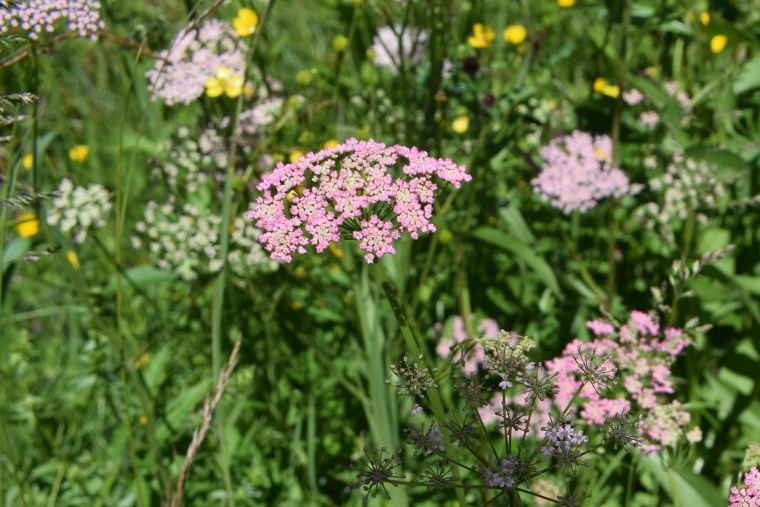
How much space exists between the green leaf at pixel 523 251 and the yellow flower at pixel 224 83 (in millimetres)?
853

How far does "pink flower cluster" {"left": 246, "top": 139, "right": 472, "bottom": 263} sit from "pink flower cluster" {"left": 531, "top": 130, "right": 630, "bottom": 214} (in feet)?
3.95

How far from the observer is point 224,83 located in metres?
2.38

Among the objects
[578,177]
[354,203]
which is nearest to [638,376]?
[354,203]

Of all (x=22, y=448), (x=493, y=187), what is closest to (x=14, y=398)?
(x=22, y=448)

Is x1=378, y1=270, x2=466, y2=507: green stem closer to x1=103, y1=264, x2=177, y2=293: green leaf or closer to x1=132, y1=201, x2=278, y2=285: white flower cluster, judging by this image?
x1=132, y1=201, x2=278, y2=285: white flower cluster

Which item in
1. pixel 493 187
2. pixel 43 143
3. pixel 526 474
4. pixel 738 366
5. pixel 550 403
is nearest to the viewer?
pixel 526 474

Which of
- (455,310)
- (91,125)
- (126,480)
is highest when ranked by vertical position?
(91,125)

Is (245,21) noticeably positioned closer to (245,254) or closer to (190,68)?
(190,68)

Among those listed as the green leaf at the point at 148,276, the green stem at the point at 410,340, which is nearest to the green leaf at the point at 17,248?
the green leaf at the point at 148,276

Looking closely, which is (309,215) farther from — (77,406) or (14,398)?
(14,398)

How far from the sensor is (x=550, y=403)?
2275 millimetres

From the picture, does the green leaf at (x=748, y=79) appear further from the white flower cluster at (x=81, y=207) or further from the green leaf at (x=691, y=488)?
the white flower cluster at (x=81, y=207)

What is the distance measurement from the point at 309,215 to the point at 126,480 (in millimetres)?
1576

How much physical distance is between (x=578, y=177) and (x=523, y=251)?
1.08 feet
